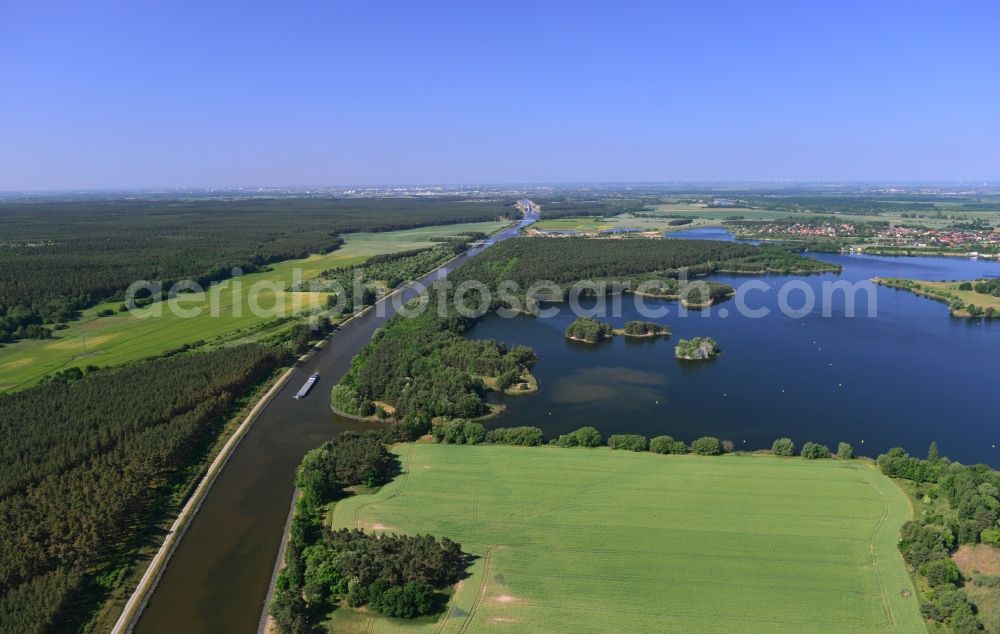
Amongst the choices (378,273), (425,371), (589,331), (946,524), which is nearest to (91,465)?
(425,371)

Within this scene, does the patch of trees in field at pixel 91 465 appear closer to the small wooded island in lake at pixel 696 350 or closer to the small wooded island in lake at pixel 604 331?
the small wooded island in lake at pixel 604 331

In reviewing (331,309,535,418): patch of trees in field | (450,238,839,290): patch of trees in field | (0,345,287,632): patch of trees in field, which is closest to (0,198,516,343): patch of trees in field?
(0,345,287,632): patch of trees in field

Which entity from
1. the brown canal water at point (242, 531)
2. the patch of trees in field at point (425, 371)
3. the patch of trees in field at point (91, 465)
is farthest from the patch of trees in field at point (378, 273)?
the brown canal water at point (242, 531)

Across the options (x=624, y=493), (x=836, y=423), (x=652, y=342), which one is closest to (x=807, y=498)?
(x=624, y=493)

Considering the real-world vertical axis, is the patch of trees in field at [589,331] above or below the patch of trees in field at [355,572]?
above

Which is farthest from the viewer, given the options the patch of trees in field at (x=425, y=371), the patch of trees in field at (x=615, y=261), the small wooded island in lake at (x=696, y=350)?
the patch of trees in field at (x=615, y=261)

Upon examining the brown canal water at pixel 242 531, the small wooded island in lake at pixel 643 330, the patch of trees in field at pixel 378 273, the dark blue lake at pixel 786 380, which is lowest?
the brown canal water at pixel 242 531

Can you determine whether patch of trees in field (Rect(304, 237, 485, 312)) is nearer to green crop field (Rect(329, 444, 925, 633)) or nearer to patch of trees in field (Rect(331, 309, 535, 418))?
patch of trees in field (Rect(331, 309, 535, 418))

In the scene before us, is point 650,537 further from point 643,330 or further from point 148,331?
point 148,331
